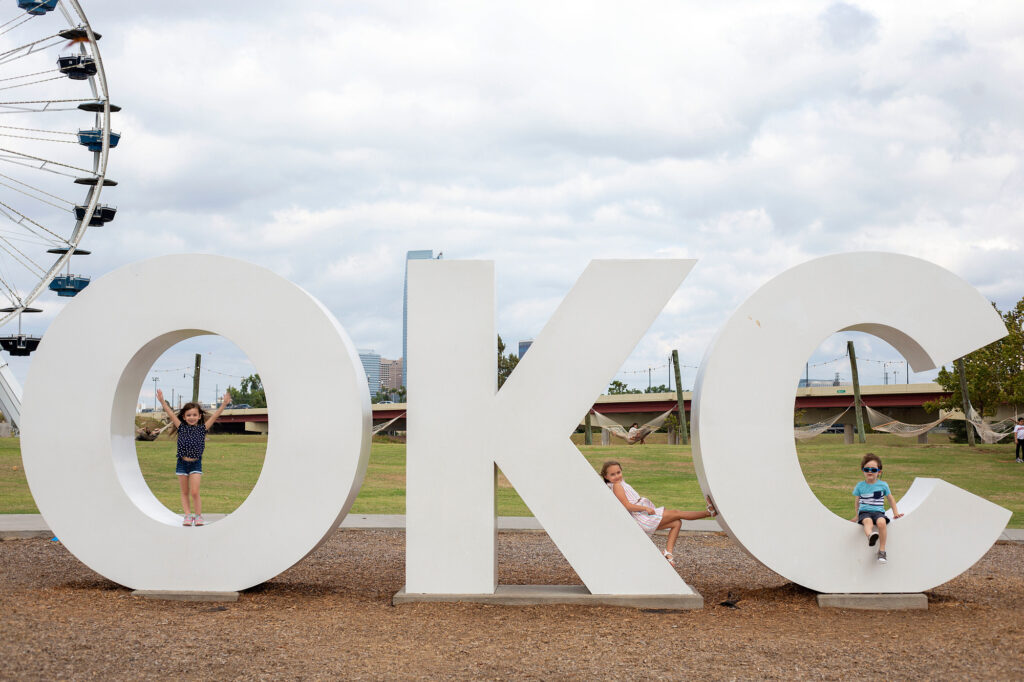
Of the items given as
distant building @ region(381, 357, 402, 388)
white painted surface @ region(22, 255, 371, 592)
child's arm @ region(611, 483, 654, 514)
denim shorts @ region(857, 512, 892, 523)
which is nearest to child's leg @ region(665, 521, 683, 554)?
child's arm @ region(611, 483, 654, 514)

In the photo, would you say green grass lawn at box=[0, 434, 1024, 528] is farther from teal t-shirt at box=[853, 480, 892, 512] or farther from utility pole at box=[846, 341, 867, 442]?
teal t-shirt at box=[853, 480, 892, 512]

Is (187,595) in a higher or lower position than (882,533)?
lower

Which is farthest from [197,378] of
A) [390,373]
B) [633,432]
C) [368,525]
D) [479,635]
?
[390,373]

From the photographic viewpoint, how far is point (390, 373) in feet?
504

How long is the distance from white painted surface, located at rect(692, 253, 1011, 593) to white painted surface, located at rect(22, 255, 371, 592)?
3113 millimetres

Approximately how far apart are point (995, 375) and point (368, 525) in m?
23.6

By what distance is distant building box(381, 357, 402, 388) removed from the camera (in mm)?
141875

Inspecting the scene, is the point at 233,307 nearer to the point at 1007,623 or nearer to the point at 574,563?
the point at 574,563

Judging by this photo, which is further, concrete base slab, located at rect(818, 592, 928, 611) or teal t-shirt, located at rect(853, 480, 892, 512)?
teal t-shirt, located at rect(853, 480, 892, 512)

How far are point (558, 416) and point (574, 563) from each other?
122 cm

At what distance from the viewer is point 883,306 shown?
7371mm

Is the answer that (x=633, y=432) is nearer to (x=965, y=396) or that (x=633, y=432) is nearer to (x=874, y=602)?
(x=965, y=396)

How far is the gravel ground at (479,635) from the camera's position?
541cm

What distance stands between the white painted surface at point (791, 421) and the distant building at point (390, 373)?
12974 centimetres
